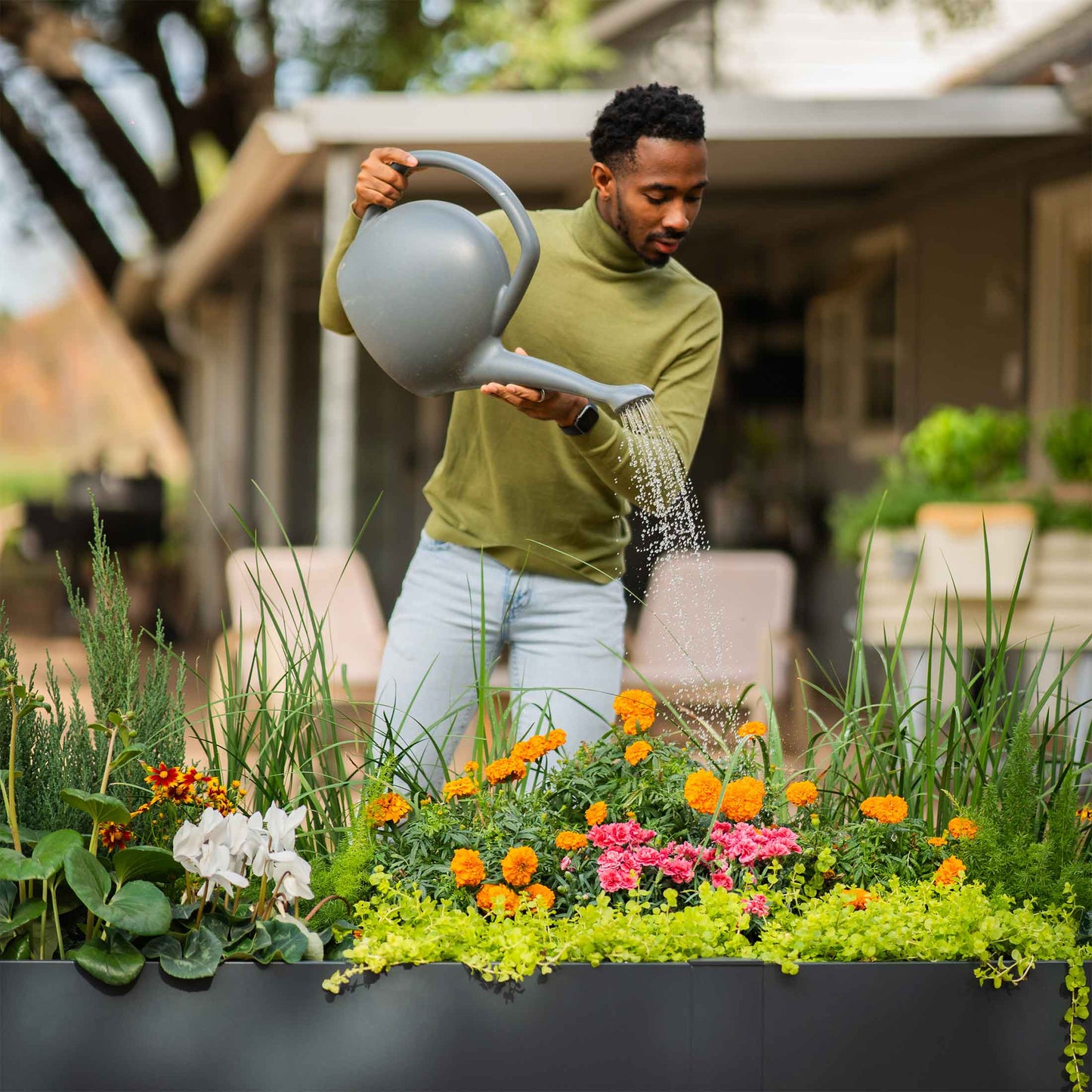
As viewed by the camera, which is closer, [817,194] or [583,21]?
[817,194]

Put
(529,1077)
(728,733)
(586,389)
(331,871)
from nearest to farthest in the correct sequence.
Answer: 1. (529,1077)
2. (331,871)
3. (586,389)
4. (728,733)

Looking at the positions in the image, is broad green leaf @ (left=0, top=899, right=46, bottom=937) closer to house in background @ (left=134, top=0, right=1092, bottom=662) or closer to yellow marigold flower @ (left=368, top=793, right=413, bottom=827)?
yellow marigold flower @ (left=368, top=793, right=413, bottom=827)

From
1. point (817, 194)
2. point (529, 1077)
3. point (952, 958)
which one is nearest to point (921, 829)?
point (952, 958)

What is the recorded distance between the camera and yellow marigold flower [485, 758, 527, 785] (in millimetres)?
1899

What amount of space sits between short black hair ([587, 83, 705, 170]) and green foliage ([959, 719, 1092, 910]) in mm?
924

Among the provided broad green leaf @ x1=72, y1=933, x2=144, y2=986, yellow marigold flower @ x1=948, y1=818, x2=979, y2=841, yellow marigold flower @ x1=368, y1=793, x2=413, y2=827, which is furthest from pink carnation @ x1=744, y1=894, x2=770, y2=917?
broad green leaf @ x1=72, y1=933, x2=144, y2=986

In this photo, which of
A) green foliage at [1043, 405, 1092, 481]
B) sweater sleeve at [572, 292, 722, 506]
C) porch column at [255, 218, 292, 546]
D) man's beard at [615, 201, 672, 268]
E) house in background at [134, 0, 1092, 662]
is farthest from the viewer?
porch column at [255, 218, 292, 546]

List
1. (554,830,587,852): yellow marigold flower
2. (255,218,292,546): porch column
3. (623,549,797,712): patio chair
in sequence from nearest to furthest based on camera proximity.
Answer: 1. (554,830,587,852): yellow marigold flower
2. (623,549,797,712): patio chair
3. (255,218,292,546): porch column

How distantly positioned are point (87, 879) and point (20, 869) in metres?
0.07

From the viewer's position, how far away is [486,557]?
2.34 metres

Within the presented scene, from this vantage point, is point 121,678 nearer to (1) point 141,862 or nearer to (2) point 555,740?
(1) point 141,862

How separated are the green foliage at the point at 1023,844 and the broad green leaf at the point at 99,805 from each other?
102cm

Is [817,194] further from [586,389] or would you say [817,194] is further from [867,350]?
[586,389]

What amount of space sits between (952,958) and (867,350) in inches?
266
